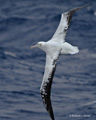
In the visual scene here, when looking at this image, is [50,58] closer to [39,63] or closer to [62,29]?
[62,29]

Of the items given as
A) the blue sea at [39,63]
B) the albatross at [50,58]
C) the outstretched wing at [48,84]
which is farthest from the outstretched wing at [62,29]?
the blue sea at [39,63]

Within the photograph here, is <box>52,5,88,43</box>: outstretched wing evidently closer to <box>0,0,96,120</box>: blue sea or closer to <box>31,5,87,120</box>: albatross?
<box>31,5,87,120</box>: albatross

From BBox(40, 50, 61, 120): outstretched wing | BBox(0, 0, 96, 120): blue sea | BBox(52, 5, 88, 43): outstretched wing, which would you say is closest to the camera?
BBox(40, 50, 61, 120): outstretched wing

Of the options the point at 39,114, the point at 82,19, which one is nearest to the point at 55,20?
the point at 82,19

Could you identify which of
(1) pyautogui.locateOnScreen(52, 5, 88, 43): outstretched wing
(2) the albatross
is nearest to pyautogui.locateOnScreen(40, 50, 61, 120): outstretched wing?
(2) the albatross

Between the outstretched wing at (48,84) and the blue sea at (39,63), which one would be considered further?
the blue sea at (39,63)

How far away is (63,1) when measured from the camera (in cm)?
2802

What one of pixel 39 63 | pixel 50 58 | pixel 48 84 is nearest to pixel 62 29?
pixel 50 58

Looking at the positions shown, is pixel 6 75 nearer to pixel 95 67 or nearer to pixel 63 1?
pixel 95 67

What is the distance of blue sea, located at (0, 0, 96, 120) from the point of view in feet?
67.6

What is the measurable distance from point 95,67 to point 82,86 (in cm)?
156

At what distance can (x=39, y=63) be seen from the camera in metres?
24.5

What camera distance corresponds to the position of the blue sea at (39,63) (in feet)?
67.6

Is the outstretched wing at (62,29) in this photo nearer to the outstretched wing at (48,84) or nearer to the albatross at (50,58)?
the albatross at (50,58)
